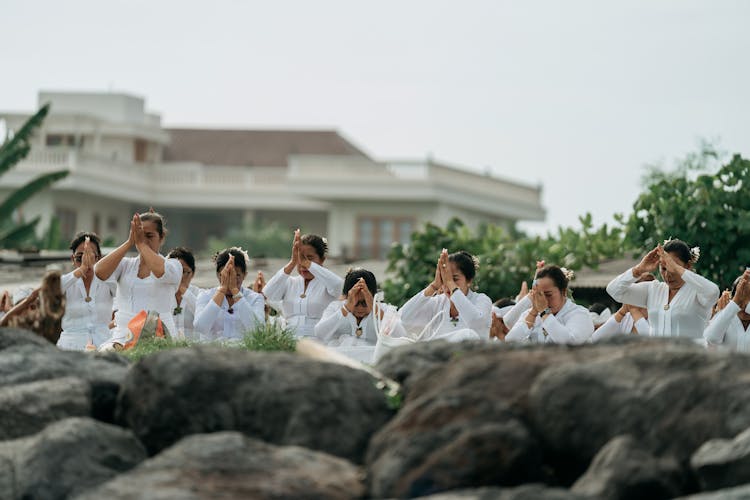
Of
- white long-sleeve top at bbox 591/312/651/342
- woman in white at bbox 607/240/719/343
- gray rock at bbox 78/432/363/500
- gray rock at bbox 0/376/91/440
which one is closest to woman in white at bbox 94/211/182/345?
white long-sleeve top at bbox 591/312/651/342

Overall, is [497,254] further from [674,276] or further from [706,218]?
[674,276]

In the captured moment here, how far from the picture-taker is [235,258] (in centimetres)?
1480

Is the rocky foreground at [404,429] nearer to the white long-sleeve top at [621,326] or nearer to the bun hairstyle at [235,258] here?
the white long-sleeve top at [621,326]

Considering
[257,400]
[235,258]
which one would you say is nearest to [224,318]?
[235,258]

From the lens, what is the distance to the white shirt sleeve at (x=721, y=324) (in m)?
13.8

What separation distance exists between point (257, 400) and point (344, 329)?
4.95m

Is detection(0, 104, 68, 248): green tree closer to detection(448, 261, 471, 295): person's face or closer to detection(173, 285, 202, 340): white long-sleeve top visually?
detection(173, 285, 202, 340): white long-sleeve top

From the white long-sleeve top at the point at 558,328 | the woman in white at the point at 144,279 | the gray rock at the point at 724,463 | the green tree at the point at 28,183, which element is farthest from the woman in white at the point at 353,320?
the green tree at the point at 28,183

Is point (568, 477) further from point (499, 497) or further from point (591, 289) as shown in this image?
point (591, 289)

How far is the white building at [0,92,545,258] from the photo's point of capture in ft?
228

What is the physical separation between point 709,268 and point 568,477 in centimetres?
1244

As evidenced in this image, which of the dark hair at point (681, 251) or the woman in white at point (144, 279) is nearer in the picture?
the dark hair at point (681, 251)

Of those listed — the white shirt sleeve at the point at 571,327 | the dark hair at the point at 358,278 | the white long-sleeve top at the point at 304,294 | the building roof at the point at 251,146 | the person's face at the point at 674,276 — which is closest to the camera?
the person's face at the point at 674,276

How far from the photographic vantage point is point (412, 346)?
1013 centimetres
